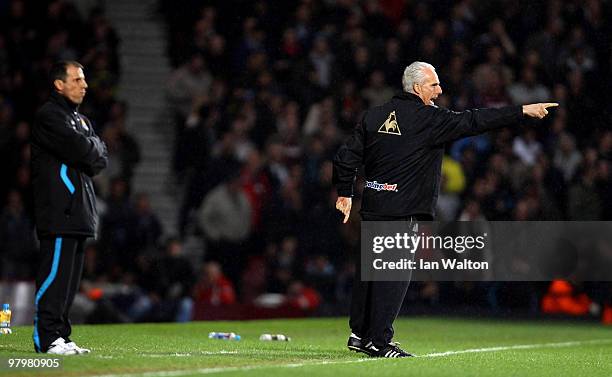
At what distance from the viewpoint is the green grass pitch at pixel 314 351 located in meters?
8.48

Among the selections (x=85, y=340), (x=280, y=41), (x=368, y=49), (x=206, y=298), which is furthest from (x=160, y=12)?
(x=85, y=340)

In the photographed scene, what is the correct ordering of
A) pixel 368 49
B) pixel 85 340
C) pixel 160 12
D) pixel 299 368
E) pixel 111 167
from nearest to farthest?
1. pixel 299 368
2. pixel 85 340
3. pixel 111 167
4. pixel 368 49
5. pixel 160 12

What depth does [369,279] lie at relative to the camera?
984 centimetres

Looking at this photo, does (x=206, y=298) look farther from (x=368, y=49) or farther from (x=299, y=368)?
(x=299, y=368)

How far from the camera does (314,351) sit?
1054 centimetres

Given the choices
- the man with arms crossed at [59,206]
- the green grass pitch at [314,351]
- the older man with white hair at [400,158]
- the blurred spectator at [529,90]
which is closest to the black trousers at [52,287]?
the man with arms crossed at [59,206]

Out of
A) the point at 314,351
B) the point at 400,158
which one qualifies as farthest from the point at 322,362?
the point at 400,158

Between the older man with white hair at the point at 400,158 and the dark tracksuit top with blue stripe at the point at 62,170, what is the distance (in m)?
1.98

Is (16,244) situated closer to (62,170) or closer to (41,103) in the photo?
(41,103)

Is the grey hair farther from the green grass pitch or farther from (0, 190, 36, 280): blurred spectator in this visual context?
(0, 190, 36, 280): blurred spectator

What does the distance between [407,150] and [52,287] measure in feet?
9.32

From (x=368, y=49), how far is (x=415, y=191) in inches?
435

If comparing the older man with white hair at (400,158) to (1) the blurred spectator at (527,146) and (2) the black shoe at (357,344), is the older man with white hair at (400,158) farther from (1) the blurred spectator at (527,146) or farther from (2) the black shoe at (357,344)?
(1) the blurred spectator at (527,146)

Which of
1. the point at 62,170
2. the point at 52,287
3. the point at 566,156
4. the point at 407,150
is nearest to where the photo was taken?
the point at 52,287
